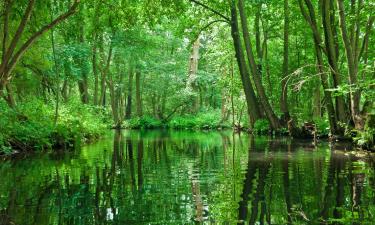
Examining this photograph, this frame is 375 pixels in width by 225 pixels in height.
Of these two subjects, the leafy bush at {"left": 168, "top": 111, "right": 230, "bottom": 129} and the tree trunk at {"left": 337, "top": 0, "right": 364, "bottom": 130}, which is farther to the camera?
the leafy bush at {"left": 168, "top": 111, "right": 230, "bottom": 129}

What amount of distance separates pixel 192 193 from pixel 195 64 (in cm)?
3615

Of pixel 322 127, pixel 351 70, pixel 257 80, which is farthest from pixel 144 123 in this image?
pixel 351 70

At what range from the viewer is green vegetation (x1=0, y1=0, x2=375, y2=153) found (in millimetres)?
13070

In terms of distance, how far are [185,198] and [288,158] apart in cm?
536

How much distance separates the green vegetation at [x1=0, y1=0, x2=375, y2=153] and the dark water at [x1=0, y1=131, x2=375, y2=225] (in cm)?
362

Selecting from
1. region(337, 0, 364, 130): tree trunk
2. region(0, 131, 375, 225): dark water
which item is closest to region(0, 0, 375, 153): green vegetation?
region(337, 0, 364, 130): tree trunk

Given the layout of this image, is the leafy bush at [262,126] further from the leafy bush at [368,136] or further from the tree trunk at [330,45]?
the leafy bush at [368,136]

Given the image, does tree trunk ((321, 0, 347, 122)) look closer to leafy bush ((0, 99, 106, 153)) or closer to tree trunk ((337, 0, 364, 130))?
tree trunk ((337, 0, 364, 130))

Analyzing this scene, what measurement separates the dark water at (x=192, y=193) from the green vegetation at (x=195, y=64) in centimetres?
362

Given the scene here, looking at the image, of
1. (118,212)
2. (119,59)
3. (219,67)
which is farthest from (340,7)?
(119,59)

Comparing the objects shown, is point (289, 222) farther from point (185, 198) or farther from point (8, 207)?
point (8, 207)

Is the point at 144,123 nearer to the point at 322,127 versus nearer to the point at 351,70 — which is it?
the point at 322,127

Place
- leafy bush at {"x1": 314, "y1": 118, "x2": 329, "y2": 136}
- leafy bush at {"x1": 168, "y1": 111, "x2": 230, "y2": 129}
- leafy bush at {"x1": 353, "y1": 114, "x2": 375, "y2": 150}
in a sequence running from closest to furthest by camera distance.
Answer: leafy bush at {"x1": 353, "y1": 114, "x2": 375, "y2": 150}, leafy bush at {"x1": 314, "y1": 118, "x2": 329, "y2": 136}, leafy bush at {"x1": 168, "y1": 111, "x2": 230, "y2": 129}

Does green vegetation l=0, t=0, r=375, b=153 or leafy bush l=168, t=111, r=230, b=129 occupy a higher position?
green vegetation l=0, t=0, r=375, b=153
